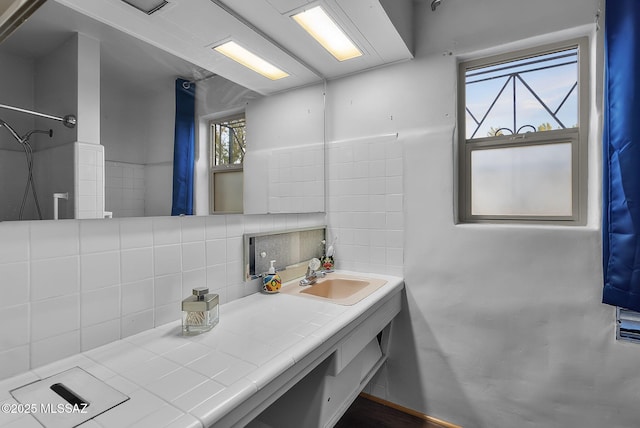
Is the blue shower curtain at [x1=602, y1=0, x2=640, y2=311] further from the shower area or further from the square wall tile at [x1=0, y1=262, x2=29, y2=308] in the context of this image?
the square wall tile at [x1=0, y1=262, x2=29, y2=308]

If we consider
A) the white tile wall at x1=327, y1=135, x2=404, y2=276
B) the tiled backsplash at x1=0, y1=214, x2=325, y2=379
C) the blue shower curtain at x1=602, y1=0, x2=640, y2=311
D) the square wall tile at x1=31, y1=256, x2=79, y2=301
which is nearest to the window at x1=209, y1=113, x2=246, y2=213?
the tiled backsplash at x1=0, y1=214, x2=325, y2=379

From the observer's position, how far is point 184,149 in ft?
3.91

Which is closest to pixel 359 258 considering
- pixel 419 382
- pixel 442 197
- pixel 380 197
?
pixel 380 197

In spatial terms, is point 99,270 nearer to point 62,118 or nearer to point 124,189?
point 124,189

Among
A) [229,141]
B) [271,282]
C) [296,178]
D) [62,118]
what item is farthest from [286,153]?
[62,118]

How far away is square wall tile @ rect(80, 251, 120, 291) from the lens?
94cm

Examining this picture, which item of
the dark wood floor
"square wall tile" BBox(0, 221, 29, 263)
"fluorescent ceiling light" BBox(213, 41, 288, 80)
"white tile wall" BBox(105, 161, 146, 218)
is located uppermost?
"fluorescent ceiling light" BBox(213, 41, 288, 80)

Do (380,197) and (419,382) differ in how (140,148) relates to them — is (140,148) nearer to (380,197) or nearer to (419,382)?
(380,197)

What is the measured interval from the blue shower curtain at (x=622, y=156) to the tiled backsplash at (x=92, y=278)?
5.66ft

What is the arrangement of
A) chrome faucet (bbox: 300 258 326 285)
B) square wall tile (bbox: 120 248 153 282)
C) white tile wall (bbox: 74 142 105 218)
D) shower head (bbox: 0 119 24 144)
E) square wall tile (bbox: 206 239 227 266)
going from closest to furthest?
shower head (bbox: 0 119 24 144) < white tile wall (bbox: 74 142 105 218) < square wall tile (bbox: 120 248 153 282) < square wall tile (bbox: 206 239 227 266) < chrome faucet (bbox: 300 258 326 285)

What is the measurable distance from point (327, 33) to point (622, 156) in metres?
1.48

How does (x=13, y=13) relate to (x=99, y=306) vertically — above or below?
above

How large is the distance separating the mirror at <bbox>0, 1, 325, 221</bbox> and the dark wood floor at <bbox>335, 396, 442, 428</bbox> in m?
1.50

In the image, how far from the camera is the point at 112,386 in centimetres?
76
